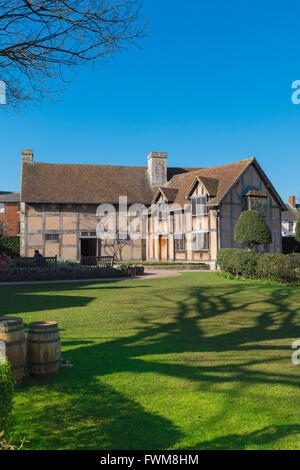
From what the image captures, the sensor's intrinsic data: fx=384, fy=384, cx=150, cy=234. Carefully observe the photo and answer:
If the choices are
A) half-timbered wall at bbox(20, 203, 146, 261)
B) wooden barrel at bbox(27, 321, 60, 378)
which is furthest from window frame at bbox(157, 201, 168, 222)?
wooden barrel at bbox(27, 321, 60, 378)

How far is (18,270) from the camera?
18.4m

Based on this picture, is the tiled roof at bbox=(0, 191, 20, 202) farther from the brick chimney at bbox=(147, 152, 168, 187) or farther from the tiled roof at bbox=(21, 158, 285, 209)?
the brick chimney at bbox=(147, 152, 168, 187)

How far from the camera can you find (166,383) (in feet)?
17.0

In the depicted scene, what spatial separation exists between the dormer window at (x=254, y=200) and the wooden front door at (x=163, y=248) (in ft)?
24.7

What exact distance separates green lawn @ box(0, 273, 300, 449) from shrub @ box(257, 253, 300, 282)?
19.0 ft

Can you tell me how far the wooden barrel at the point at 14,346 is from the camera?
498cm

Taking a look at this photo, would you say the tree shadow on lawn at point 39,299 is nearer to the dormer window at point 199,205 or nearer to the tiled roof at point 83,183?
the dormer window at point 199,205

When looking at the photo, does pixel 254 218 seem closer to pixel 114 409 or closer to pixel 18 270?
pixel 18 270

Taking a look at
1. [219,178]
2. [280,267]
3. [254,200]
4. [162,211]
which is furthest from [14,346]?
[162,211]

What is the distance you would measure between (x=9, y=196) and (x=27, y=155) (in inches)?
713

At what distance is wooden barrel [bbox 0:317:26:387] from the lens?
4977 millimetres

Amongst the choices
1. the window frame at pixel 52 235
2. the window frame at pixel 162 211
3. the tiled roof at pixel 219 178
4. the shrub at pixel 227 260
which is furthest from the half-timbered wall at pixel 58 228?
the shrub at pixel 227 260
